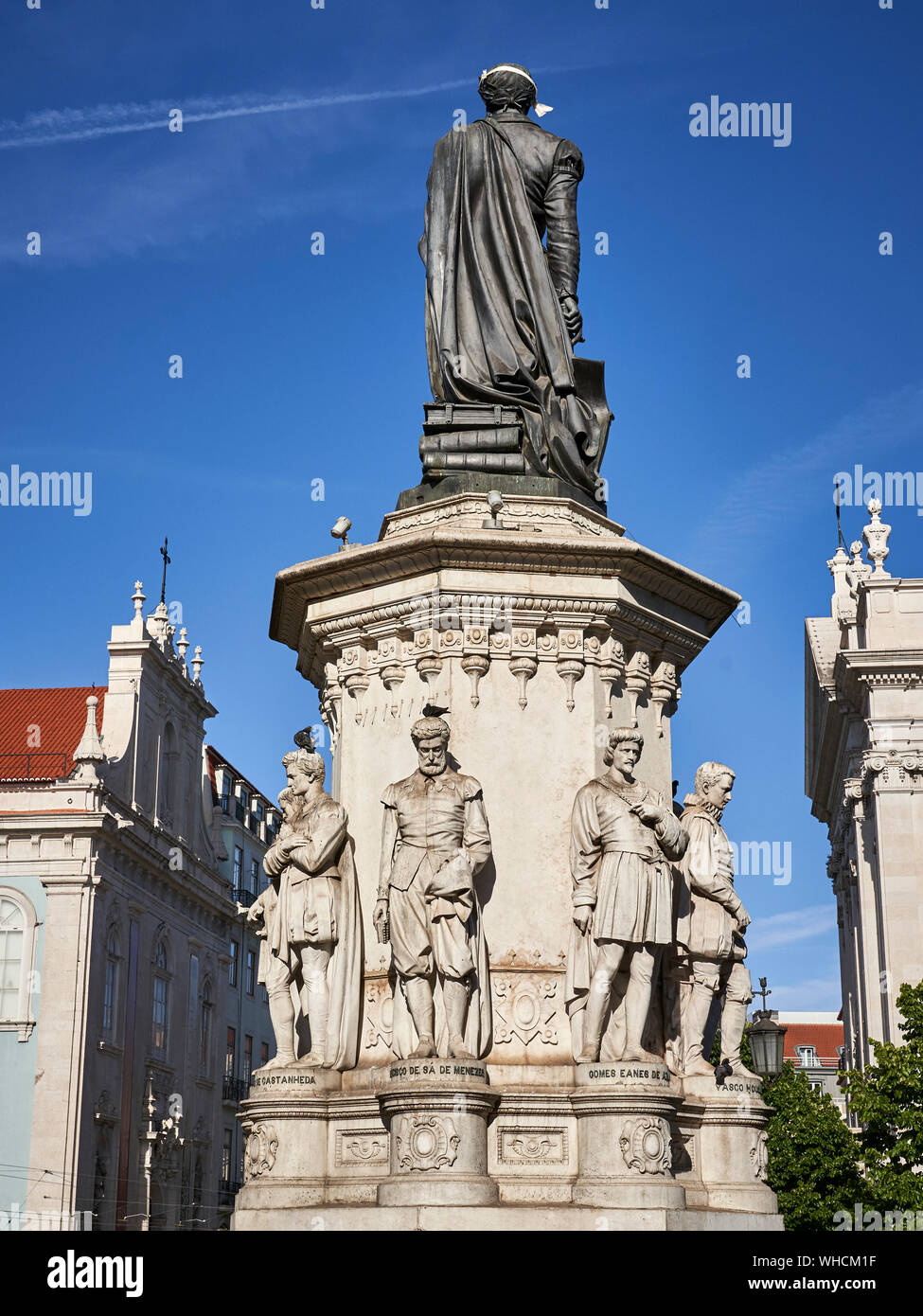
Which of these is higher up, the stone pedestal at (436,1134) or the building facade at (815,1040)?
the building facade at (815,1040)

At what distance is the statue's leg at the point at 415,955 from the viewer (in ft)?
30.5

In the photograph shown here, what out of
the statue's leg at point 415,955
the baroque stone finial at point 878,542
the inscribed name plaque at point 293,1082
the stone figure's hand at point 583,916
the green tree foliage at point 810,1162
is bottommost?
the green tree foliage at point 810,1162

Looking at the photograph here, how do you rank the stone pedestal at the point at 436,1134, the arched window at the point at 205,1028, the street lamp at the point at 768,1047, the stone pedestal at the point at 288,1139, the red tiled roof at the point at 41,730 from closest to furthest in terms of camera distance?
1. the stone pedestal at the point at 436,1134
2. the stone pedestal at the point at 288,1139
3. the street lamp at the point at 768,1047
4. the red tiled roof at the point at 41,730
5. the arched window at the point at 205,1028

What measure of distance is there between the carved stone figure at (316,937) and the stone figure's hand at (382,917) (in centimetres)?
49

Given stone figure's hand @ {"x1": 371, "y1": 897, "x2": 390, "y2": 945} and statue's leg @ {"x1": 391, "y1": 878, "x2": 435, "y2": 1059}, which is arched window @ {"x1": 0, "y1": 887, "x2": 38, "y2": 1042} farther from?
statue's leg @ {"x1": 391, "y1": 878, "x2": 435, "y2": 1059}

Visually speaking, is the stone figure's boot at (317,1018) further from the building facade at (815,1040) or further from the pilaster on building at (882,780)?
the building facade at (815,1040)

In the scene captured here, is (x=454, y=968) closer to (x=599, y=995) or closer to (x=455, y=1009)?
(x=455, y=1009)

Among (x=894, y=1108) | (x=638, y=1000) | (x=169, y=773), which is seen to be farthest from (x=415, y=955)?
(x=169, y=773)

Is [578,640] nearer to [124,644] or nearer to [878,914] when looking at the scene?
[878,914]

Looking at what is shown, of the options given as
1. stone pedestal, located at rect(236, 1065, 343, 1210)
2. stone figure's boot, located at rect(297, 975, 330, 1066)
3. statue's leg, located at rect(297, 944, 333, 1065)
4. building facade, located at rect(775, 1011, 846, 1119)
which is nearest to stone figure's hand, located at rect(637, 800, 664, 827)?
statue's leg, located at rect(297, 944, 333, 1065)

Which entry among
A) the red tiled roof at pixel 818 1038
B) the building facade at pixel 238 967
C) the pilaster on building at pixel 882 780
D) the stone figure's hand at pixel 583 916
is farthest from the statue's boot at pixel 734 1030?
the red tiled roof at pixel 818 1038

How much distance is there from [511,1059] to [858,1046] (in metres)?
44.3

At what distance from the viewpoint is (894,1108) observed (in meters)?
32.0

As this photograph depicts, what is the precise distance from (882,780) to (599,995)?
4000cm
